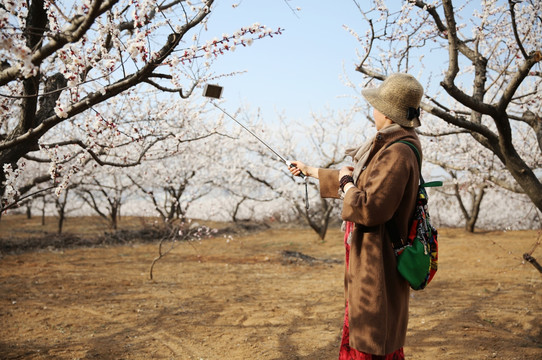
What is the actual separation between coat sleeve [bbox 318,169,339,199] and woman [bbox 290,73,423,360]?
23 centimetres

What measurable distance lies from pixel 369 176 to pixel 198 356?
2.36 metres

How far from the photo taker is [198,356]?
10.7 feet

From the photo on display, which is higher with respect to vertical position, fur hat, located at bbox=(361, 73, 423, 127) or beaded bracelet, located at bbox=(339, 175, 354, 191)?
fur hat, located at bbox=(361, 73, 423, 127)

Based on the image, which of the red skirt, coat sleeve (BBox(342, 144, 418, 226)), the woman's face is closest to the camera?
coat sleeve (BBox(342, 144, 418, 226))

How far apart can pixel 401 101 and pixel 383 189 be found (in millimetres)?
472

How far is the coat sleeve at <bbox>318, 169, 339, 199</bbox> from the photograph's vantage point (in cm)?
218

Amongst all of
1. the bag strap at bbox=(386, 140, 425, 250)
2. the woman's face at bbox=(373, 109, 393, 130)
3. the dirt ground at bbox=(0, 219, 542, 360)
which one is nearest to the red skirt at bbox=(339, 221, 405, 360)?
the bag strap at bbox=(386, 140, 425, 250)

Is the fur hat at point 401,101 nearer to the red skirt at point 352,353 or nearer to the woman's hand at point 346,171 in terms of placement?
the woman's hand at point 346,171

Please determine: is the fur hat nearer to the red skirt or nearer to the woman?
the woman

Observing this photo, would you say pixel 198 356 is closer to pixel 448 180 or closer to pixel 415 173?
pixel 415 173

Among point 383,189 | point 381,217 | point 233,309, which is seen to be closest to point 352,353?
point 381,217

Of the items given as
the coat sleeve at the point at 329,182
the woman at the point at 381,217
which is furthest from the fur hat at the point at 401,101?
the coat sleeve at the point at 329,182

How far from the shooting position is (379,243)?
5.81 ft

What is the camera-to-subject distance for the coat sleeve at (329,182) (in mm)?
2178
